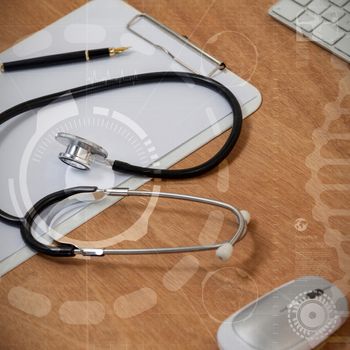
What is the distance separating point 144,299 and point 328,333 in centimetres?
20

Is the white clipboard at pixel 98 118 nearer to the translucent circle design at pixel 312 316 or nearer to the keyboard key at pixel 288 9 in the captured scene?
the keyboard key at pixel 288 9

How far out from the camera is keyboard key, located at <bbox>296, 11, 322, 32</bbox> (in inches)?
32.1

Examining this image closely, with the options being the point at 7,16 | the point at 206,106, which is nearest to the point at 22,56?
the point at 7,16

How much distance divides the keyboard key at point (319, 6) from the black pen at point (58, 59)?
0.30 m

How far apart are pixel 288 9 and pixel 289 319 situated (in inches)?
19.1

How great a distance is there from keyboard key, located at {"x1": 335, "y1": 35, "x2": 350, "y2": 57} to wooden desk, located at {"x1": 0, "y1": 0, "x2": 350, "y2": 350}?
17 mm

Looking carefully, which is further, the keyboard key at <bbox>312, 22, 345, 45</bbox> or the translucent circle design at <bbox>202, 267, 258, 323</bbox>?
the keyboard key at <bbox>312, 22, 345, 45</bbox>

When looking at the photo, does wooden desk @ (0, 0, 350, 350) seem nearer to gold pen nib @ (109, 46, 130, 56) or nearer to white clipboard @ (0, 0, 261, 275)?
white clipboard @ (0, 0, 261, 275)

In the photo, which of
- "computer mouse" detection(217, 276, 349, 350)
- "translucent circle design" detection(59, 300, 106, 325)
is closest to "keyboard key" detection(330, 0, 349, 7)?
"computer mouse" detection(217, 276, 349, 350)

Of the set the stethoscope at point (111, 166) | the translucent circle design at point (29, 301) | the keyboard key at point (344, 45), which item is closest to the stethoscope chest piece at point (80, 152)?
the stethoscope at point (111, 166)

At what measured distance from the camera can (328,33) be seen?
807 millimetres

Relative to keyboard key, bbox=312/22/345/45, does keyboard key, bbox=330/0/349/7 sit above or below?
above

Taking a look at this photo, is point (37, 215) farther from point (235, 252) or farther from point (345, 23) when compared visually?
point (345, 23)

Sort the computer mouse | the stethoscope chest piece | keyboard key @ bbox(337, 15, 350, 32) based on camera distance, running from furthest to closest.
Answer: keyboard key @ bbox(337, 15, 350, 32) < the stethoscope chest piece < the computer mouse
